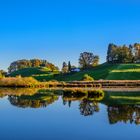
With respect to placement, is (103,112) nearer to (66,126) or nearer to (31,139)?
(66,126)

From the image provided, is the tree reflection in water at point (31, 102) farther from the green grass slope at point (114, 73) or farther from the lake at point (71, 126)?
the green grass slope at point (114, 73)

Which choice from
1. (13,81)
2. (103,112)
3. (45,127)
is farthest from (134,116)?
(13,81)

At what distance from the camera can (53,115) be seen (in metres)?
33.3

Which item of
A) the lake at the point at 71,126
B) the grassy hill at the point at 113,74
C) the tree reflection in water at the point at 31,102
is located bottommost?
the lake at the point at 71,126

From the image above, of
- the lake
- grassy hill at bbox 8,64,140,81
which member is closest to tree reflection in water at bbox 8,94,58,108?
the lake

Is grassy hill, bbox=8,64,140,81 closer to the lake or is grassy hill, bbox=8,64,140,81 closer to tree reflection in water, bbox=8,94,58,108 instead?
tree reflection in water, bbox=8,94,58,108

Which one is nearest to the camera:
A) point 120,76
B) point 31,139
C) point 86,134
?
point 31,139

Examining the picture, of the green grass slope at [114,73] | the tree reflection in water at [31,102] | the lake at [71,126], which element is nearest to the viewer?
the lake at [71,126]

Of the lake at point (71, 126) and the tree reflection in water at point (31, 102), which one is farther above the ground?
the tree reflection in water at point (31, 102)

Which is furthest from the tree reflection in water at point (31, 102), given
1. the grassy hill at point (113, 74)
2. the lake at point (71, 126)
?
the grassy hill at point (113, 74)

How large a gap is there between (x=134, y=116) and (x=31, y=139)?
12947 millimetres

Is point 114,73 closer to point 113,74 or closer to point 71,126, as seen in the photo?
point 113,74

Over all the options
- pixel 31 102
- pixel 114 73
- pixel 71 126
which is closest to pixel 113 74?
pixel 114 73

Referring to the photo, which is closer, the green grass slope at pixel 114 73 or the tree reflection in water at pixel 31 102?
the tree reflection in water at pixel 31 102
